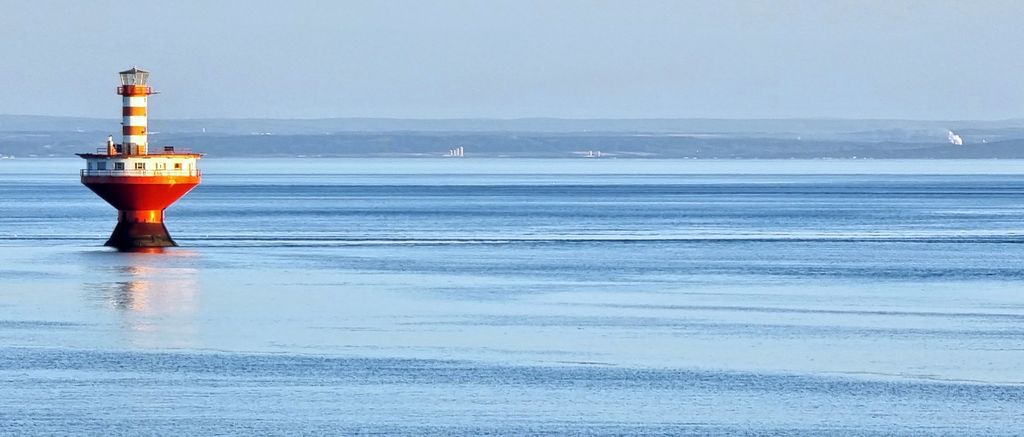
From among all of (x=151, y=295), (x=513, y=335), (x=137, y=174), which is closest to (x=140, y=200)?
(x=137, y=174)

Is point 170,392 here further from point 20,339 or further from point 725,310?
point 725,310

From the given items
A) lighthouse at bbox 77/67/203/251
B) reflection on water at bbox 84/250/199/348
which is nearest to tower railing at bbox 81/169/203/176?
lighthouse at bbox 77/67/203/251

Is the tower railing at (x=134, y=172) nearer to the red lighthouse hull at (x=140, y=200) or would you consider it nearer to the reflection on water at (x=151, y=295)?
the red lighthouse hull at (x=140, y=200)

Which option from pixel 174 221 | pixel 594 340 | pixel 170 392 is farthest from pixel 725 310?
pixel 174 221

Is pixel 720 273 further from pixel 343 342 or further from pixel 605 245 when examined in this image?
pixel 343 342

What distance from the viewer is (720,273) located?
135 ft

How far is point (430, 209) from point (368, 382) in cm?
6382

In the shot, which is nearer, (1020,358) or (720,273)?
(1020,358)

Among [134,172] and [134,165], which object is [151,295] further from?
[134,165]

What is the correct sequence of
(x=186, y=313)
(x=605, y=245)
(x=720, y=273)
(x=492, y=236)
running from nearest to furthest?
1. (x=186, y=313)
2. (x=720, y=273)
3. (x=605, y=245)
4. (x=492, y=236)

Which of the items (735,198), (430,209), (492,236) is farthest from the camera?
(735,198)

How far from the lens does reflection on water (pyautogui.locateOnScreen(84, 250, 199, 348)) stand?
28125mm

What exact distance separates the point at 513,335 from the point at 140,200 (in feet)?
67.6

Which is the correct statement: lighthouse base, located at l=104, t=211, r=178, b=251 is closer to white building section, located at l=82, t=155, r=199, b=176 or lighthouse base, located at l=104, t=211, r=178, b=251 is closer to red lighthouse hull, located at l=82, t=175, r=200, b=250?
red lighthouse hull, located at l=82, t=175, r=200, b=250
